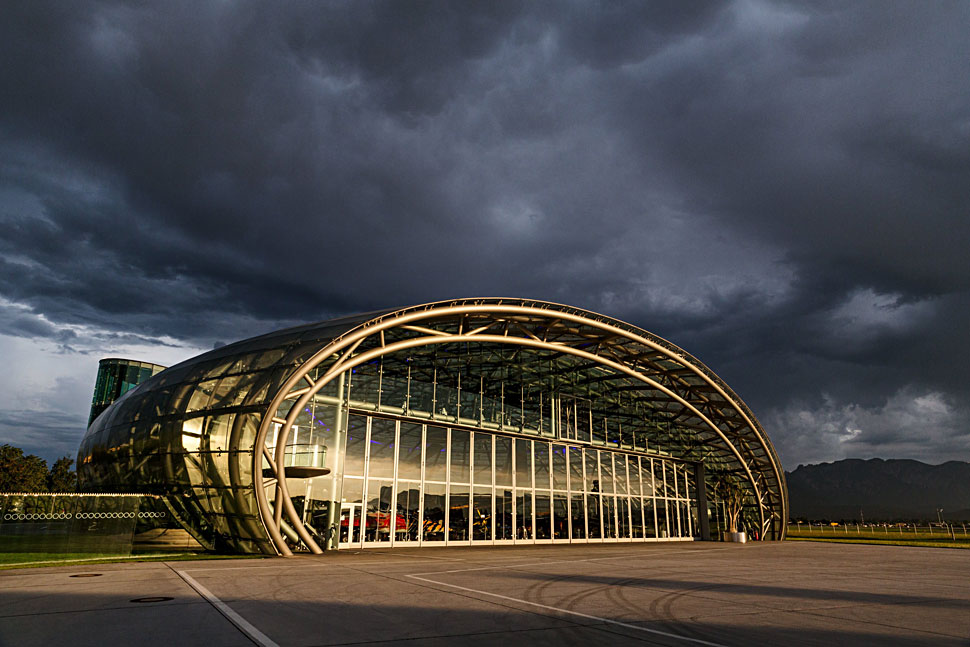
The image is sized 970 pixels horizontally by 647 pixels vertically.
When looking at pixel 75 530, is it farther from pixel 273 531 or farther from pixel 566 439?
pixel 566 439

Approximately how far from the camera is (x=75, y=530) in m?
17.4

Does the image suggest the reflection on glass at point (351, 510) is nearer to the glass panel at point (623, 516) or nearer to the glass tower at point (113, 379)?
the glass panel at point (623, 516)

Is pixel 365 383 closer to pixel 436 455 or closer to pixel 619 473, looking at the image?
pixel 436 455

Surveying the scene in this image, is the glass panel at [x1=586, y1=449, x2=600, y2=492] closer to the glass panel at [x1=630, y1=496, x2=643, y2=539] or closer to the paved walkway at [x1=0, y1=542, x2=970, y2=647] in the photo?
the glass panel at [x1=630, y1=496, x2=643, y2=539]

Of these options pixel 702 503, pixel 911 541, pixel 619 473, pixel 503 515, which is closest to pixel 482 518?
pixel 503 515

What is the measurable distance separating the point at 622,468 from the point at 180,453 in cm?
2487

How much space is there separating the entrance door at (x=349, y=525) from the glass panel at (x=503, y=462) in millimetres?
7669

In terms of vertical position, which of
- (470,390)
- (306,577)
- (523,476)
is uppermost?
(470,390)

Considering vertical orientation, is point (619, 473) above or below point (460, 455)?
below

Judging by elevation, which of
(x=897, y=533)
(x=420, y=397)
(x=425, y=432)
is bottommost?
(x=897, y=533)

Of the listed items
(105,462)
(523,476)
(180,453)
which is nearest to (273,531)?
(180,453)

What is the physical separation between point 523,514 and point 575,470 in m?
4.82

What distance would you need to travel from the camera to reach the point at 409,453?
88.3 ft

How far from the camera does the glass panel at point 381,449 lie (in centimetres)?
2561
